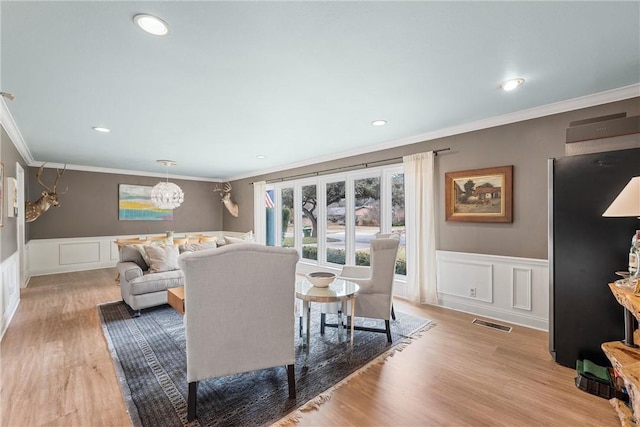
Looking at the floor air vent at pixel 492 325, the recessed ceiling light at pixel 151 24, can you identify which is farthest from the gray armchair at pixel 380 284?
the recessed ceiling light at pixel 151 24

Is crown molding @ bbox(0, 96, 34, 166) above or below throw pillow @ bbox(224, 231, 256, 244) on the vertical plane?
above

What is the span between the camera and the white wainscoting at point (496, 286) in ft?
10.3

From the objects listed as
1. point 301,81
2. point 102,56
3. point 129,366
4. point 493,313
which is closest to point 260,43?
point 301,81

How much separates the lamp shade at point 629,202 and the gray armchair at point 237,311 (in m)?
2.06

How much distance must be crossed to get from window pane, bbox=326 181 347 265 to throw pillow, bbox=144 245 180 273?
278cm

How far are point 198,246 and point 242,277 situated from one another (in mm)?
3039

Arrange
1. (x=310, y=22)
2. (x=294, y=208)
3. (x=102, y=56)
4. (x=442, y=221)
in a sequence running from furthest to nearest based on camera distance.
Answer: (x=294, y=208) < (x=442, y=221) < (x=102, y=56) < (x=310, y=22)

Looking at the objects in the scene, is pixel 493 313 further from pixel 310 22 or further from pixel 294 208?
pixel 294 208

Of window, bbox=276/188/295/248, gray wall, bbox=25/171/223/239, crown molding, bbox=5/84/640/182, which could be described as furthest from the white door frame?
window, bbox=276/188/295/248

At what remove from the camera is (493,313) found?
3465 mm

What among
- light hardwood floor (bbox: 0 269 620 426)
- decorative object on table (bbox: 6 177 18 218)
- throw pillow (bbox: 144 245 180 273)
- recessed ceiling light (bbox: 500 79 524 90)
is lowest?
light hardwood floor (bbox: 0 269 620 426)

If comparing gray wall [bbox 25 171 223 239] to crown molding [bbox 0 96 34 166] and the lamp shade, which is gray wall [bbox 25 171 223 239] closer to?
crown molding [bbox 0 96 34 166]

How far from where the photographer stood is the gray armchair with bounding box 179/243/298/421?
5.70ft

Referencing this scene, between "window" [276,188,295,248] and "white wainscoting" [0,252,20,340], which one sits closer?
"white wainscoting" [0,252,20,340]
